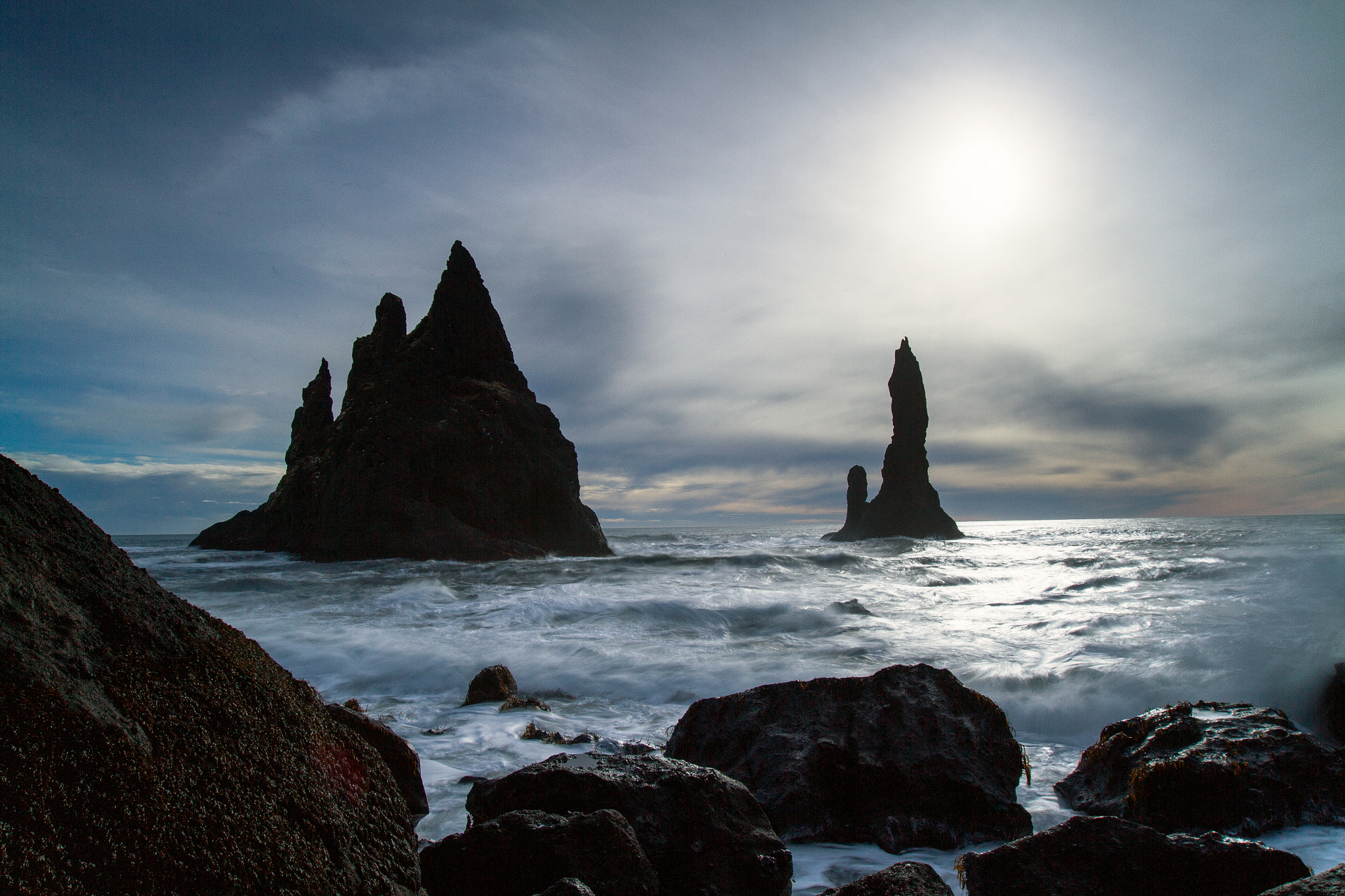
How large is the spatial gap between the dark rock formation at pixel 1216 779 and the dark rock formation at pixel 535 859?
2.80 metres

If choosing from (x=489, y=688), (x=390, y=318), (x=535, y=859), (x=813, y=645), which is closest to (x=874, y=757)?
(x=535, y=859)

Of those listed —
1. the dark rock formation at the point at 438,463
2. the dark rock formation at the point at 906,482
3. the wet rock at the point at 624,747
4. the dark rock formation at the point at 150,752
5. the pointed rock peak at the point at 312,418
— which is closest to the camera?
the dark rock formation at the point at 150,752

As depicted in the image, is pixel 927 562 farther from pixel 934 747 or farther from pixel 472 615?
pixel 934 747

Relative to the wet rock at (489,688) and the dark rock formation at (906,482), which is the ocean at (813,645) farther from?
the dark rock formation at (906,482)

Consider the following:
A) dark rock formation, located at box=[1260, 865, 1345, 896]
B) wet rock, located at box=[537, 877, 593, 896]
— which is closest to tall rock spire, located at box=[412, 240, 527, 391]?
wet rock, located at box=[537, 877, 593, 896]

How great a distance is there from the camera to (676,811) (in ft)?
9.01

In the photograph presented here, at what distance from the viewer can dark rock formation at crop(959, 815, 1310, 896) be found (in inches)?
93.4

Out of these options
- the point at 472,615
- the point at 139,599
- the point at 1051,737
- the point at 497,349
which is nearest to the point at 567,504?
the point at 497,349

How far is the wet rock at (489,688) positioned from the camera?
6.25 m

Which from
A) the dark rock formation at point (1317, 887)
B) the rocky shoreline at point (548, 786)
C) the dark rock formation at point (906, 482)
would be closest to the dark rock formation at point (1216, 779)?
the rocky shoreline at point (548, 786)

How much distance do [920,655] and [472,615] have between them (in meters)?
7.17

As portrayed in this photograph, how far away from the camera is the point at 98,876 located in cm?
129

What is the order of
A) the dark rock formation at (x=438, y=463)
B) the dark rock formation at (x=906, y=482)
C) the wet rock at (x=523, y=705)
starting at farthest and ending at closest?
the dark rock formation at (x=906, y=482), the dark rock formation at (x=438, y=463), the wet rock at (x=523, y=705)

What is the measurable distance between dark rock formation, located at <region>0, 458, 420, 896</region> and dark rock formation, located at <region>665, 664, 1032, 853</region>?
2161 mm
